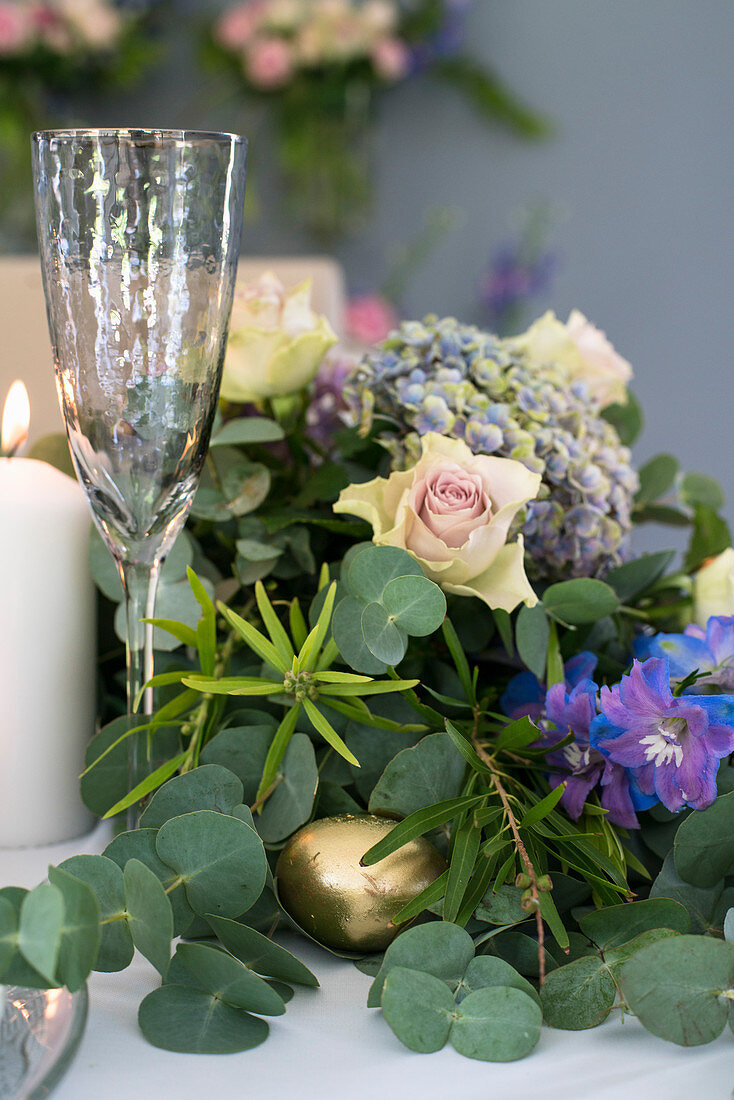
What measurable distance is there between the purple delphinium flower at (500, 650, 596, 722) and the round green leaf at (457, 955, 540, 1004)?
4.9 inches

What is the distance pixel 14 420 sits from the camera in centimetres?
44

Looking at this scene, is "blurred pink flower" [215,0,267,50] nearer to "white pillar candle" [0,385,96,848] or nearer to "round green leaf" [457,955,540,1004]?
"white pillar candle" [0,385,96,848]

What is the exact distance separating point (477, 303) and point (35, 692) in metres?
2.34

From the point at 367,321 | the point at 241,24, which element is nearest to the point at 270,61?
the point at 241,24

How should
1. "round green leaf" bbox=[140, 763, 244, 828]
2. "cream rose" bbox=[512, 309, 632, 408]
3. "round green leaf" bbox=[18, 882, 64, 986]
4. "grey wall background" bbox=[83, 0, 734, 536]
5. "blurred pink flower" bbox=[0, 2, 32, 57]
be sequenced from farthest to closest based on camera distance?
1. "grey wall background" bbox=[83, 0, 734, 536]
2. "blurred pink flower" bbox=[0, 2, 32, 57]
3. "cream rose" bbox=[512, 309, 632, 408]
4. "round green leaf" bbox=[140, 763, 244, 828]
5. "round green leaf" bbox=[18, 882, 64, 986]

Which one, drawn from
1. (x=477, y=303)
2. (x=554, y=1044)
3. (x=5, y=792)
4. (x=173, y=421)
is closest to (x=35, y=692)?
(x=5, y=792)

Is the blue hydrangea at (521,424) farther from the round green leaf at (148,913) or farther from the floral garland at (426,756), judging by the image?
the round green leaf at (148,913)

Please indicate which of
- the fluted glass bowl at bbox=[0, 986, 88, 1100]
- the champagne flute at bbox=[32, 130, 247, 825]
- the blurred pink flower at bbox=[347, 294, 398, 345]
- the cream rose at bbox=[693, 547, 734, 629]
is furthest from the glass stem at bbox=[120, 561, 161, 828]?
the blurred pink flower at bbox=[347, 294, 398, 345]

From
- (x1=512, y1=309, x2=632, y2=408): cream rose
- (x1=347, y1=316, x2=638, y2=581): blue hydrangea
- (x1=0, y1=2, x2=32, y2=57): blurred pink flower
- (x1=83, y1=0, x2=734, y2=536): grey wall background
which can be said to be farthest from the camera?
(x1=83, y1=0, x2=734, y2=536): grey wall background

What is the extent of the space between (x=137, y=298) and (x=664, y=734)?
237 millimetres

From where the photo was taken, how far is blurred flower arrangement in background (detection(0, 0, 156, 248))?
233 centimetres

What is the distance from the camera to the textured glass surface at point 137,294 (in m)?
0.33

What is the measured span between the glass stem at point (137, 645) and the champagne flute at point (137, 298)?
0.01m

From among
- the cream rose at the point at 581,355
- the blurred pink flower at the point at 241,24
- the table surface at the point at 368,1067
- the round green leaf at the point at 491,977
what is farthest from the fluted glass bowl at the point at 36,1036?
the blurred pink flower at the point at 241,24
